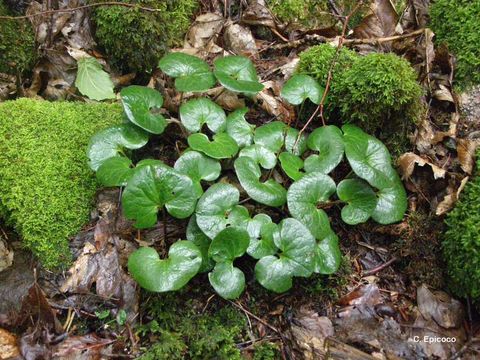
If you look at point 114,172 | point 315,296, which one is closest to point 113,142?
point 114,172

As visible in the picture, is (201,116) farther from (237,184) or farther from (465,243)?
(465,243)

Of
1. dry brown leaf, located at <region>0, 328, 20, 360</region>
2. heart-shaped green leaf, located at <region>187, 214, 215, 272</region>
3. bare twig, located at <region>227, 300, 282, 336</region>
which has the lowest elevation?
bare twig, located at <region>227, 300, 282, 336</region>

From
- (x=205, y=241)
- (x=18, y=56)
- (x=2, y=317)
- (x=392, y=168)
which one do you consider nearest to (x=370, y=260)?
(x=392, y=168)

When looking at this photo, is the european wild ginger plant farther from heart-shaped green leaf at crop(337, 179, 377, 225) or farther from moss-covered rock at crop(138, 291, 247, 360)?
moss-covered rock at crop(138, 291, 247, 360)

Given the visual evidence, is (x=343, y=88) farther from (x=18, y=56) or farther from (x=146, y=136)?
(x=18, y=56)

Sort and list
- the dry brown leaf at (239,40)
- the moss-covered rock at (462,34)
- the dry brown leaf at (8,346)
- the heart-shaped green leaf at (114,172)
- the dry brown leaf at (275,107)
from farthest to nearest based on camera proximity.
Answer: the dry brown leaf at (239,40), the dry brown leaf at (275,107), the moss-covered rock at (462,34), the heart-shaped green leaf at (114,172), the dry brown leaf at (8,346)

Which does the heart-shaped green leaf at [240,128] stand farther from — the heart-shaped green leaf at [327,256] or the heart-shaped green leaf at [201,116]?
the heart-shaped green leaf at [327,256]

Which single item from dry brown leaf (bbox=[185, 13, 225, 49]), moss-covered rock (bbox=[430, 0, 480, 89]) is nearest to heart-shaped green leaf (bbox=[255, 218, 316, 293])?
moss-covered rock (bbox=[430, 0, 480, 89])

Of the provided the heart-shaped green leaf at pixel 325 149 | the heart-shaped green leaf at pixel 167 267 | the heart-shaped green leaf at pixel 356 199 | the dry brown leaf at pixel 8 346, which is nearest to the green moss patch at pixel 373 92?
the heart-shaped green leaf at pixel 325 149
